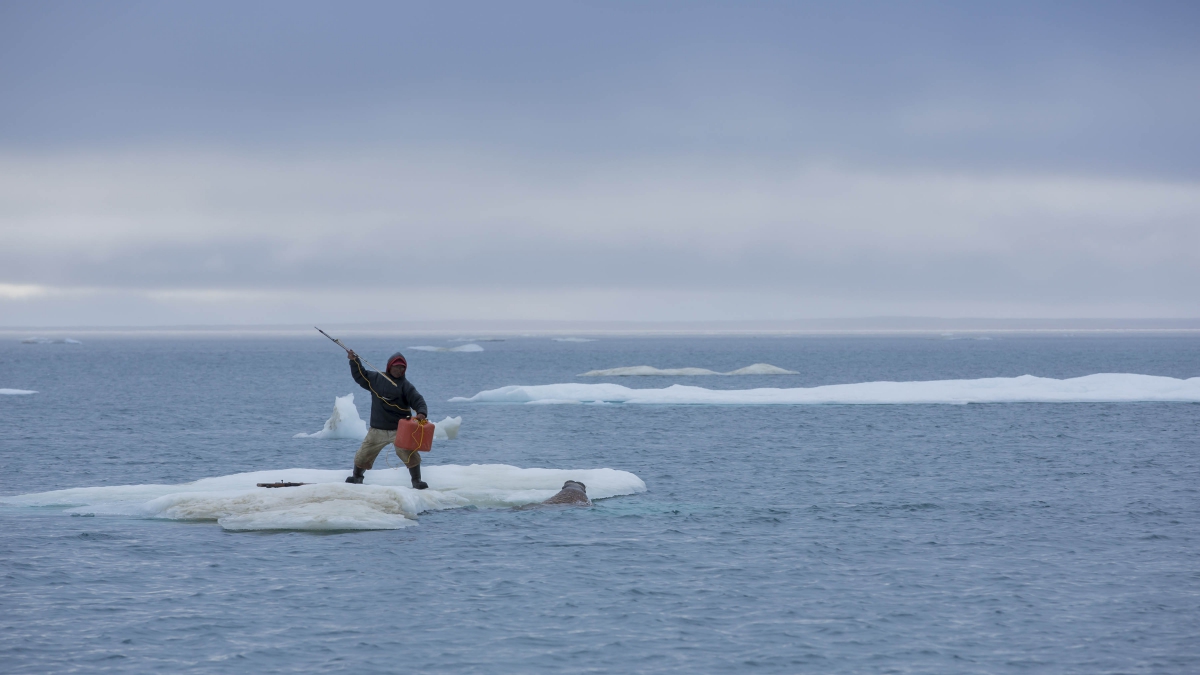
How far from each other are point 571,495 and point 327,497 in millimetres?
4420

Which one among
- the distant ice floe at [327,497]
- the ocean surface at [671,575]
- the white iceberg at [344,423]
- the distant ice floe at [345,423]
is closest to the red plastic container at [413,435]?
the distant ice floe at [327,497]

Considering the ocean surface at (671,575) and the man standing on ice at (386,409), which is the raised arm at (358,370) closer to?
the man standing on ice at (386,409)

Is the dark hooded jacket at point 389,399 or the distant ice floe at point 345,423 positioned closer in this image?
the dark hooded jacket at point 389,399

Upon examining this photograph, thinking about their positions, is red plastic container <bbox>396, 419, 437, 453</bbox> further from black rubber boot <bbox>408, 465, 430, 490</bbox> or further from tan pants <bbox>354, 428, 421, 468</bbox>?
black rubber boot <bbox>408, 465, 430, 490</bbox>

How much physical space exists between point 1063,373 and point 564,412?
2394 inches

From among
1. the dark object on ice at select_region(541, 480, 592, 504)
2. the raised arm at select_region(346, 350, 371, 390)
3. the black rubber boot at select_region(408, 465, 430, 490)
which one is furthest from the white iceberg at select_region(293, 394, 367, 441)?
the raised arm at select_region(346, 350, 371, 390)

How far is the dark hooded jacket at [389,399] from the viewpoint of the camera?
62.5ft

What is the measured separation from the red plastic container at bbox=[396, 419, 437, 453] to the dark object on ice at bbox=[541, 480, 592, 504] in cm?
257

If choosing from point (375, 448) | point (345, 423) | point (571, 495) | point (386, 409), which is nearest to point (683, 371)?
point (345, 423)

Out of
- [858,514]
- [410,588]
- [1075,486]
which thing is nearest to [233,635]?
[410,588]

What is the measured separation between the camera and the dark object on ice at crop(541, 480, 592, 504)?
20.3 metres

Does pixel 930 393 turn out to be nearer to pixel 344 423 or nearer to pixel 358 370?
pixel 344 423

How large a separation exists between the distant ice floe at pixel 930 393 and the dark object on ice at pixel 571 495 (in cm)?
2557

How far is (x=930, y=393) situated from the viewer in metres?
46.5
